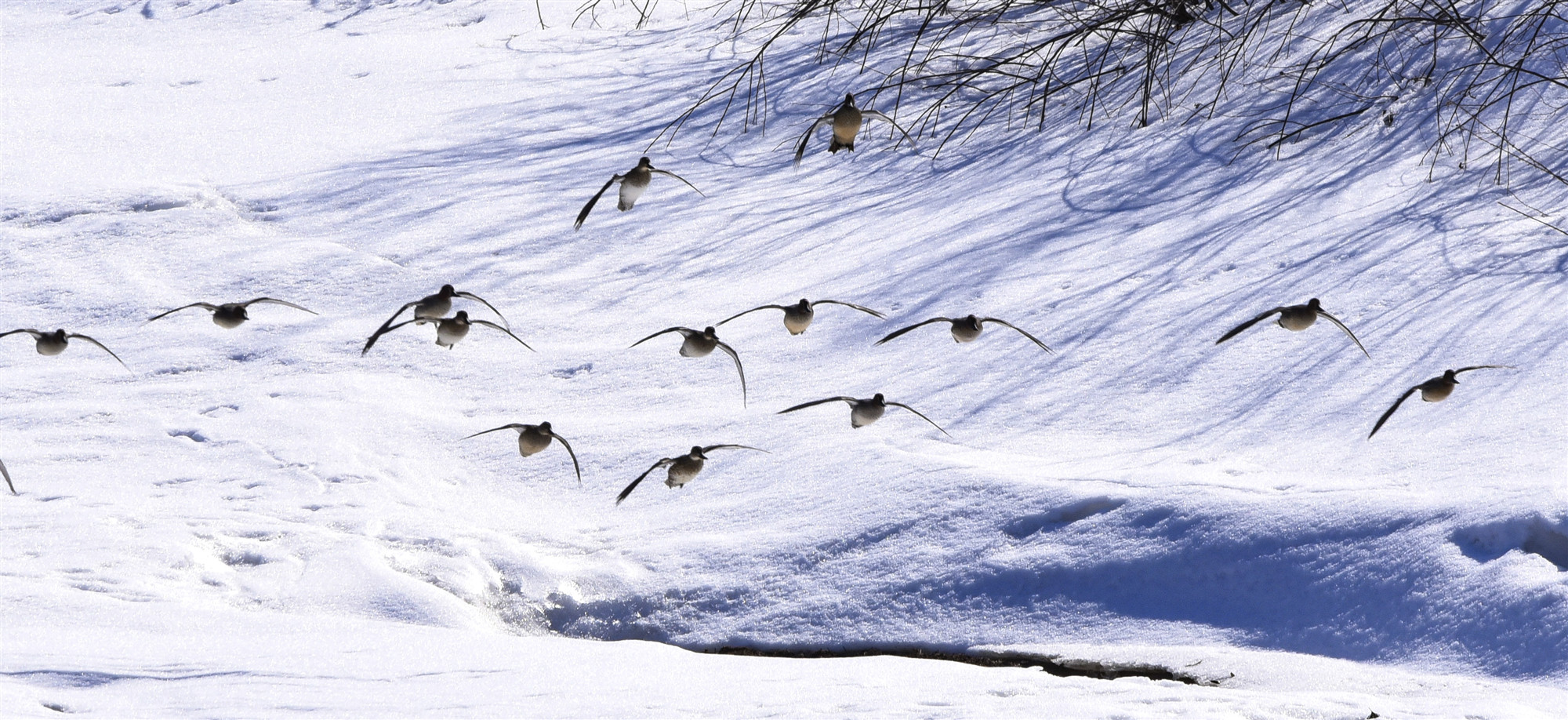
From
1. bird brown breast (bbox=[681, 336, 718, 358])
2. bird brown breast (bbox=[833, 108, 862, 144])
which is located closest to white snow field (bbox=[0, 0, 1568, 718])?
bird brown breast (bbox=[681, 336, 718, 358])

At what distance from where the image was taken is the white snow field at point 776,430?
328cm

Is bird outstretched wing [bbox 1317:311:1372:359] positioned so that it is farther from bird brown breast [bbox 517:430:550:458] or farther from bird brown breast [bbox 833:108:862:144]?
bird brown breast [bbox 517:430:550:458]

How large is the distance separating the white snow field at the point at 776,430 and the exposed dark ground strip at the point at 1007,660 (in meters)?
0.02

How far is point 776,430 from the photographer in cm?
455

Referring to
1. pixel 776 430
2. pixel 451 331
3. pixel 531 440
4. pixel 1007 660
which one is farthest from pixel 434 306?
pixel 1007 660

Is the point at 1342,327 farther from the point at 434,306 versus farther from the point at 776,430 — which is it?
the point at 434,306

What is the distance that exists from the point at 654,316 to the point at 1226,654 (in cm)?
265

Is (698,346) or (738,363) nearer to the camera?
(738,363)

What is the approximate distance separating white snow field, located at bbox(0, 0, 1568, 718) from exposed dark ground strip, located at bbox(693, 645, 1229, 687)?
0.02m

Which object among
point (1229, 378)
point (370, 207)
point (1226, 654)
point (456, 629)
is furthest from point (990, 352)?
point (370, 207)

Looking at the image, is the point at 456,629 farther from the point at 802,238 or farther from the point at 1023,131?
the point at 1023,131

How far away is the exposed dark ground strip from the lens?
337 centimetres

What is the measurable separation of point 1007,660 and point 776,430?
128 cm

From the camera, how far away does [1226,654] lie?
3.37 m
